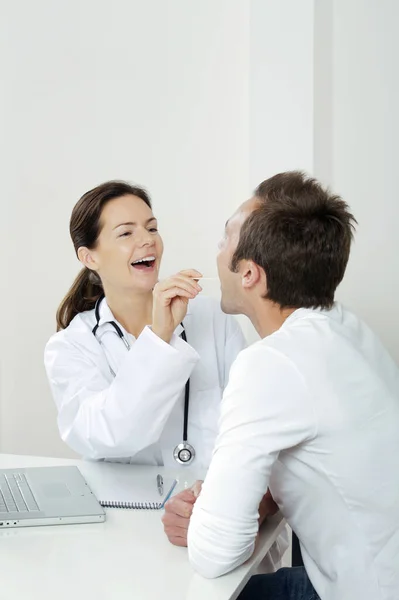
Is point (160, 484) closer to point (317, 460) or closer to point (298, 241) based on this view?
point (317, 460)

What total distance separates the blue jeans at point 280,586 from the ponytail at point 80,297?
3.41 feet

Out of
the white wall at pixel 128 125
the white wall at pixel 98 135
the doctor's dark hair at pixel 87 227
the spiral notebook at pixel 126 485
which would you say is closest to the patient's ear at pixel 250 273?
the spiral notebook at pixel 126 485

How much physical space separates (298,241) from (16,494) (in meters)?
0.81

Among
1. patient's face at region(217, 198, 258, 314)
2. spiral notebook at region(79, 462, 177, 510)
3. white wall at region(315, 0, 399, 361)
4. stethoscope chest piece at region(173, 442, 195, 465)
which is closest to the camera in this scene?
patient's face at region(217, 198, 258, 314)

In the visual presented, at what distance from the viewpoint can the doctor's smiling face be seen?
208 cm

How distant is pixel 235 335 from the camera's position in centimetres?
221

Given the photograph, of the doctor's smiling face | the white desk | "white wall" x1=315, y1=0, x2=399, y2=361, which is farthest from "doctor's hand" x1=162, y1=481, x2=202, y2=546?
"white wall" x1=315, y1=0, x2=399, y2=361

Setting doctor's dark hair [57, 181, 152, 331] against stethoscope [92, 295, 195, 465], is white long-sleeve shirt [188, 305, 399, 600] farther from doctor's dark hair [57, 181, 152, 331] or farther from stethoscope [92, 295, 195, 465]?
doctor's dark hair [57, 181, 152, 331]

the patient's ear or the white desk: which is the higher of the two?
the patient's ear

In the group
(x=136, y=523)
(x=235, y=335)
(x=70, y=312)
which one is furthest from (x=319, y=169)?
(x=136, y=523)

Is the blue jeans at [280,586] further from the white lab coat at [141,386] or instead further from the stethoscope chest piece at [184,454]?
the stethoscope chest piece at [184,454]

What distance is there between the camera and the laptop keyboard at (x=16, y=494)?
4.74ft

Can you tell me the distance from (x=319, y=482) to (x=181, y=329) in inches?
38.3

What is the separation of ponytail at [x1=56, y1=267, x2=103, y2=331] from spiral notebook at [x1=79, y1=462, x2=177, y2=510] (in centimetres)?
54
